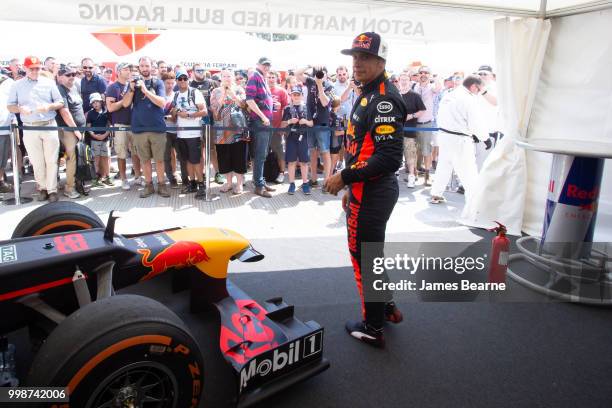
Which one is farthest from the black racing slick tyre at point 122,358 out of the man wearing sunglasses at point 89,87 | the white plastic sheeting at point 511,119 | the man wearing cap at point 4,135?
the man wearing sunglasses at point 89,87

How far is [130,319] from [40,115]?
17.4ft

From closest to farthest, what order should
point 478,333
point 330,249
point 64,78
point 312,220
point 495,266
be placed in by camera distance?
point 478,333, point 495,266, point 330,249, point 312,220, point 64,78

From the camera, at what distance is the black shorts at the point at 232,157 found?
666 cm

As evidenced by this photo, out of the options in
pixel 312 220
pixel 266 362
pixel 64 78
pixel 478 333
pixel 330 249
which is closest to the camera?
pixel 266 362

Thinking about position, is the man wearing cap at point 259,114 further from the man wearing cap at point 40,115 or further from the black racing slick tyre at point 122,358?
the black racing slick tyre at point 122,358

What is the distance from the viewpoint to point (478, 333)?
10.4ft

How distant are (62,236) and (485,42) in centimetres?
490

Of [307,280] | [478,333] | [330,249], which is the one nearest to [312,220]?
[330,249]

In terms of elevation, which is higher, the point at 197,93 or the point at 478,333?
the point at 197,93

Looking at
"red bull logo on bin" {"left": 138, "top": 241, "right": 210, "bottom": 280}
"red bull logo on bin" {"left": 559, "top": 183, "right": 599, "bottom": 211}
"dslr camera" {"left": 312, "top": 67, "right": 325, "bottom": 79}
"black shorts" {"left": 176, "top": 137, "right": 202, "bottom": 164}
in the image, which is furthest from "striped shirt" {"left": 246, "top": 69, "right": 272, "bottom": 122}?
"red bull logo on bin" {"left": 138, "top": 241, "right": 210, "bottom": 280}

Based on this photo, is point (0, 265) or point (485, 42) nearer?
point (0, 265)

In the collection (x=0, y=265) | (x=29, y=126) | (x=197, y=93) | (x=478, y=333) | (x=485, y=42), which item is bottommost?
(x=478, y=333)

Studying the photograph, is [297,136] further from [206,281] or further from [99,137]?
[206,281]

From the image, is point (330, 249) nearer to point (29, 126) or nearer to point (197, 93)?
point (197, 93)
